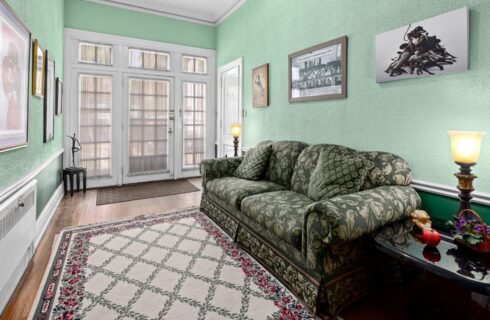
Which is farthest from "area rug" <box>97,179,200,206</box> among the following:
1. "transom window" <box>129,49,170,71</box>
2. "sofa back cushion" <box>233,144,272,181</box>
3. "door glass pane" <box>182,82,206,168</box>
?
"transom window" <box>129,49,170,71</box>

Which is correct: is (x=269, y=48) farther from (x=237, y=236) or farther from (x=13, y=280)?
(x=13, y=280)

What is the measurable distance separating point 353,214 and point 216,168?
2.04 metres

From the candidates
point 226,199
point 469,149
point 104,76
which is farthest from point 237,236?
point 104,76

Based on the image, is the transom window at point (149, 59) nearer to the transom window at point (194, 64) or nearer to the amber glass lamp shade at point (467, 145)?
the transom window at point (194, 64)

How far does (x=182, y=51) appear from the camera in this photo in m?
5.45

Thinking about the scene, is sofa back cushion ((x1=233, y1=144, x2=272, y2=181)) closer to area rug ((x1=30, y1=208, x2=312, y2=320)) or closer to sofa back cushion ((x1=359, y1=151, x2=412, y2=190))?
area rug ((x1=30, y1=208, x2=312, y2=320))

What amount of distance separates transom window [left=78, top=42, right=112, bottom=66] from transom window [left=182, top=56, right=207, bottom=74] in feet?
4.40

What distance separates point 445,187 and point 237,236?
1715 mm

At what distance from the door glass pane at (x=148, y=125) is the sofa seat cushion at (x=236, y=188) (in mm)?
2575

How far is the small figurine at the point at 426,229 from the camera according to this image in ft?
5.11

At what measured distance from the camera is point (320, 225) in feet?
5.28

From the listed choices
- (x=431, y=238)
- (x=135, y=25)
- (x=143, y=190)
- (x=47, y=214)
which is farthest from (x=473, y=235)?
(x=135, y=25)

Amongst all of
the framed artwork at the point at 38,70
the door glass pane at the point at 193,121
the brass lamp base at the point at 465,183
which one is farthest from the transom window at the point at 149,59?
the brass lamp base at the point at 465,183

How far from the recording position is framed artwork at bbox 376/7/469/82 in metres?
1.89
